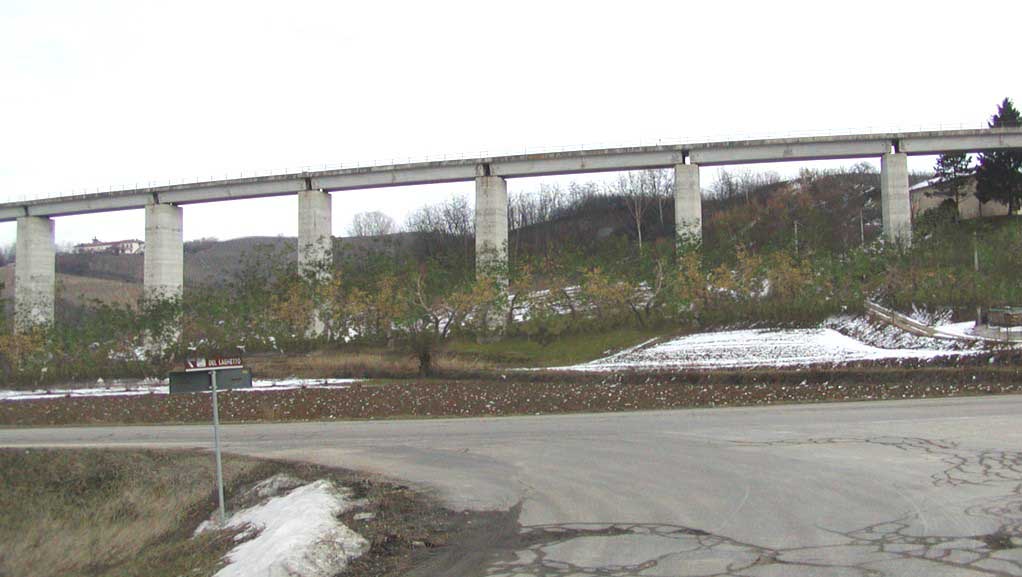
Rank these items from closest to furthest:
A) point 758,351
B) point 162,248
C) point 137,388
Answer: point 758,351, point 137,388, point 162,248

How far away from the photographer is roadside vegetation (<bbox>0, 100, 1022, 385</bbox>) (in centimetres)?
4084

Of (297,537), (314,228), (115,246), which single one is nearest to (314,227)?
(314,228)

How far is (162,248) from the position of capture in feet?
202

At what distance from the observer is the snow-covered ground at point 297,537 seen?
768 centimetres

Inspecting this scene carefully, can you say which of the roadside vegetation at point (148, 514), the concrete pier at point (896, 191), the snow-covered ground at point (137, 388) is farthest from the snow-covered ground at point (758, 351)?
the roadside vegetation at point (148, 514)

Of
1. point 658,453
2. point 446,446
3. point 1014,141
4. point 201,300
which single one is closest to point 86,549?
point 446,446

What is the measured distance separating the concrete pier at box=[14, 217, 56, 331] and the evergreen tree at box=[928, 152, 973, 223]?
79.0 metres

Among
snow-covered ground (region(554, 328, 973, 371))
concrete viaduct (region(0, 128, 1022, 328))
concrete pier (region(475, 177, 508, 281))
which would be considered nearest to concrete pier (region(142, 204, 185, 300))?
concrete viaduct (region(0, 128, 1022, 328))

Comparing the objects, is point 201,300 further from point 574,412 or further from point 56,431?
point 574,412

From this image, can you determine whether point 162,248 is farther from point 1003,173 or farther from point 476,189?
point 1003,173

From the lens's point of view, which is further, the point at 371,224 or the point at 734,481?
the point at 371,224

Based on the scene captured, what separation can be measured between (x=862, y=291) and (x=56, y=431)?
3566 cm

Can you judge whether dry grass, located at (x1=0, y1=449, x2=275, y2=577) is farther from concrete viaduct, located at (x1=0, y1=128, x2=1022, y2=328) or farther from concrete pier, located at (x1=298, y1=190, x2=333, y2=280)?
concrete pier, located at (x1=298, y1=190, x2=333, y2=280)

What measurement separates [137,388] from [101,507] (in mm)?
25167
